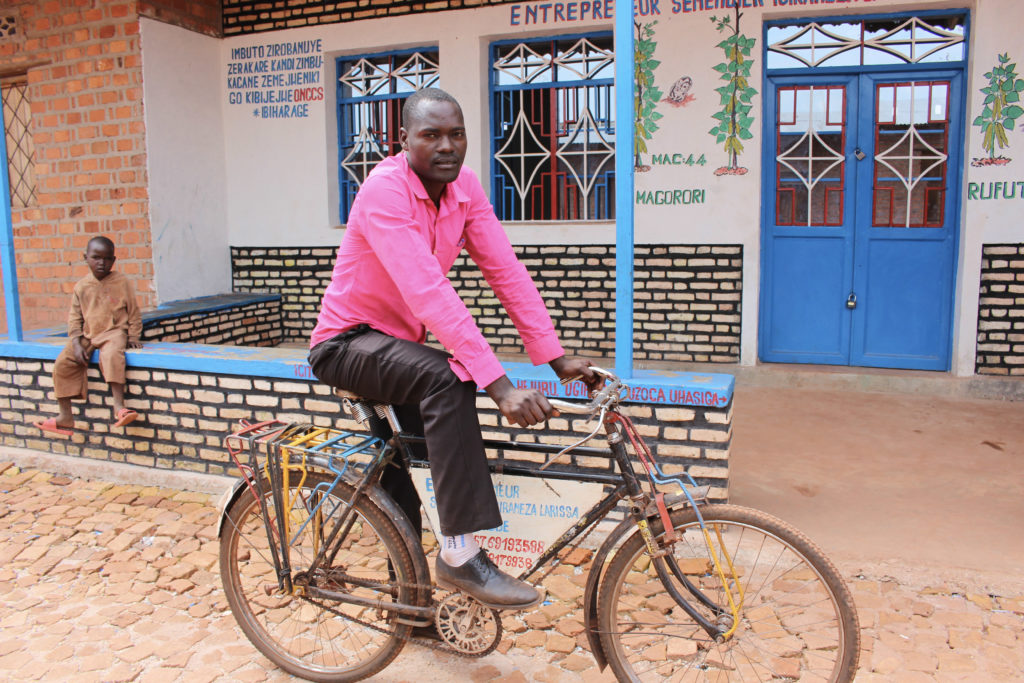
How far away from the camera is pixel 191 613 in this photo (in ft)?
10.8

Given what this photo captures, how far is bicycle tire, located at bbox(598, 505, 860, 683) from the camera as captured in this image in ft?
7.46

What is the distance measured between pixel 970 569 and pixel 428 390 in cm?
243

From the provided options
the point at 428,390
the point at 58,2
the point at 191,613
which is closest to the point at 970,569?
the point at 428,390

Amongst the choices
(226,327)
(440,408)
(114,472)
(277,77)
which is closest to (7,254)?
(114,472)

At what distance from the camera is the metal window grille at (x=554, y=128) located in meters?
6.70

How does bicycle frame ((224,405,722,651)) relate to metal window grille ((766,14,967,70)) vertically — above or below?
below

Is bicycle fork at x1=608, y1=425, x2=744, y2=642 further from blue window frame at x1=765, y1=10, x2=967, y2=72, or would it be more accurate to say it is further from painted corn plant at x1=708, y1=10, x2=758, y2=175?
blue window frame at x1=765, y1=10, x2=967, y2=72

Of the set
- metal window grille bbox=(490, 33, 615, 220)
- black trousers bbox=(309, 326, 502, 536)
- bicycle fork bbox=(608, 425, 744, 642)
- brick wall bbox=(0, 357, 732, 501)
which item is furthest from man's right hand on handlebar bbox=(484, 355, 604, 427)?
metal window grille bbox=(490, 33, 615, 220)

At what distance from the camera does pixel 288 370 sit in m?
4.27

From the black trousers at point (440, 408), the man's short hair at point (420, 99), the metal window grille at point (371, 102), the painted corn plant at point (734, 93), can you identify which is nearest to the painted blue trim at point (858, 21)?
the painted corn plant at point (734, 93)

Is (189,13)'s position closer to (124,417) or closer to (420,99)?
(124,417)

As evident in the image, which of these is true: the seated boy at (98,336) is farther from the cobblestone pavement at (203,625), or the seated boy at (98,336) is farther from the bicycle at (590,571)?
the bicycle at (590,571)

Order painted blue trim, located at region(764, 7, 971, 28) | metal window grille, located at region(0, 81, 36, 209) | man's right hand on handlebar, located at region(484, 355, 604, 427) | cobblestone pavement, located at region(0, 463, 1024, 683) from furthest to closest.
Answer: metal window grille, located at region(0, 81, 36, 209) → painted blue trim, located at region(764, 7, 971, 28) → cobblestone pavement, located at region(0, 463, 1024, 683) → man's right hand on handlebar, located at region(484, 355, 604, 427)

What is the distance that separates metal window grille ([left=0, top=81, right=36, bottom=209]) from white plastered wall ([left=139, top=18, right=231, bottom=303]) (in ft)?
4.87
